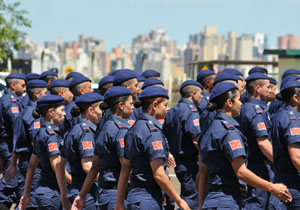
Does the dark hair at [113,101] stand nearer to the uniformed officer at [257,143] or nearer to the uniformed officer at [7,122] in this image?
the uniformed officer at [257,143]

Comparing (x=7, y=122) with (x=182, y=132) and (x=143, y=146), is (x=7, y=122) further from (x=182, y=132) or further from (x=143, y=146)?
(x=143, y=146)

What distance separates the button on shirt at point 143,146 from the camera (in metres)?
7.02

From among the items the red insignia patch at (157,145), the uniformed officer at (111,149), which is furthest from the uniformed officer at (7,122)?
the red insignia patch at (157,145)

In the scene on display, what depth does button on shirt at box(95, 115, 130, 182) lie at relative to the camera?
7488 mm

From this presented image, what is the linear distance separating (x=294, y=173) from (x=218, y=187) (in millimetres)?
1128

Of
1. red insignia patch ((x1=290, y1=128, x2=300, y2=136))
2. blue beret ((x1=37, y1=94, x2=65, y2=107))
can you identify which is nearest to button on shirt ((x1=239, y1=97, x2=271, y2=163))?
red insignia patch ((x1=290, y1=128, x2=300, y2=136))

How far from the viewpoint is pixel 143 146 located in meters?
7.04

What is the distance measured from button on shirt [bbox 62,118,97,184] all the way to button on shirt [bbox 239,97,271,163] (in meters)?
1.75

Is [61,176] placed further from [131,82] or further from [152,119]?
[131,82]

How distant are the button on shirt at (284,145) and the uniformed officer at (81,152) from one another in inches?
70.6

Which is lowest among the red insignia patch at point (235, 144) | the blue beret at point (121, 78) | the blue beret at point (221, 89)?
the red insignia patch at point (235, 144)

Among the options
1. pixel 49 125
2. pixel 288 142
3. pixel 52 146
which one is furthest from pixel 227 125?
pixel 49 125

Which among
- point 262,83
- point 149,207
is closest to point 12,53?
point 262,83

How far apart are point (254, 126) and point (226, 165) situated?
2062 mm
